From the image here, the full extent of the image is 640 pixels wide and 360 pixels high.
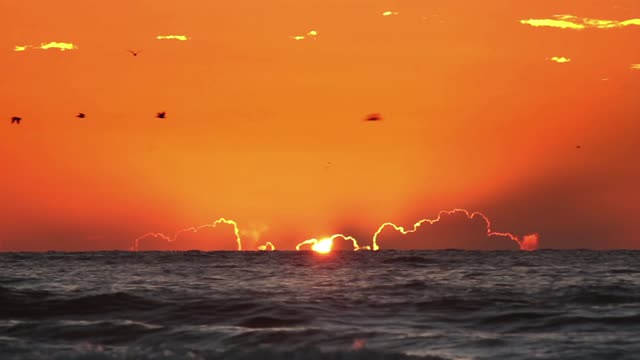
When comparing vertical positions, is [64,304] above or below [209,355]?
above

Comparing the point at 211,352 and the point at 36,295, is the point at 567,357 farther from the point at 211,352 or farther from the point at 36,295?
the point at 36,295

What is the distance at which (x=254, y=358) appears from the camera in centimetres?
2255

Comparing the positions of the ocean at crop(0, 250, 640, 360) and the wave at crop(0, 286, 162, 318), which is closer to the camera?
the ocean at crop(0, 250, 640, 360)

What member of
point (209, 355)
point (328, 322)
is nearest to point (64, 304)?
point (328, 322)

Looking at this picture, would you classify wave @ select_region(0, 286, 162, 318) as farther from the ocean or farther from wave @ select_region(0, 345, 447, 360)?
wave @ select_region(0, 345, 447, 360)

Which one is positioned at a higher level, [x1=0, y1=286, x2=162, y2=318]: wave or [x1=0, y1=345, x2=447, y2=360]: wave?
[x1=0, y1=286, x2=162, y2=318]: wave

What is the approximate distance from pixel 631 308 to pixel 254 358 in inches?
708

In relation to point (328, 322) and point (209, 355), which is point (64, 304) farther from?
point (209, 355)

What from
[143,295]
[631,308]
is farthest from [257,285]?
[631,308]

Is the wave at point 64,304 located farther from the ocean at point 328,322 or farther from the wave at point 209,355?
the wave at point 209,355

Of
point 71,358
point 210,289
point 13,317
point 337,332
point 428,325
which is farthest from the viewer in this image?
point 210,289

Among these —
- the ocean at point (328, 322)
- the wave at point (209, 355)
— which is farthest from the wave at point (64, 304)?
the wave at point (209, 355)

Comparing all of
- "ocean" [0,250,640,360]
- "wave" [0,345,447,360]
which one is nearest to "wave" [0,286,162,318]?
"ocean" [0,250,640,360]

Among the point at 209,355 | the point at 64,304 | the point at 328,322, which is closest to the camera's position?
the point at 209,355
